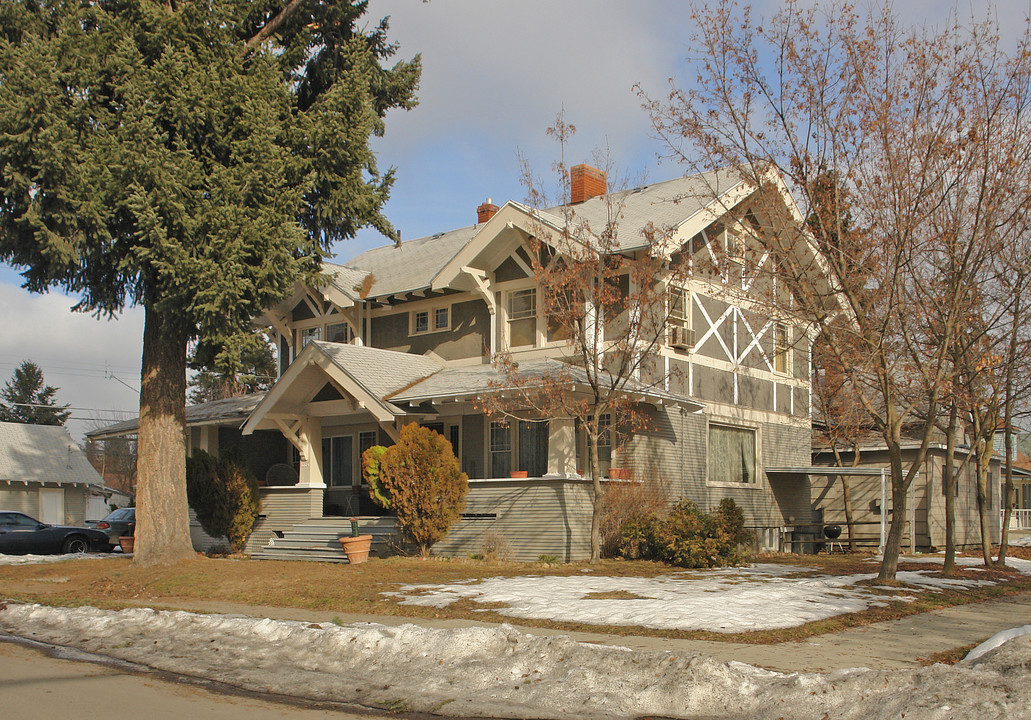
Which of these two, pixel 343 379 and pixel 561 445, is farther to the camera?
pixel 343 379

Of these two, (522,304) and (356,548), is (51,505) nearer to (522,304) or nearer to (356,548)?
(356,548)

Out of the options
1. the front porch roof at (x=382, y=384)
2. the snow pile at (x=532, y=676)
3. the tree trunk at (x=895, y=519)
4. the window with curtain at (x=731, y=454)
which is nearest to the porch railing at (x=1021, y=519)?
the window with curtain at (x=731, y=454)

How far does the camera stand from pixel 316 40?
19.5m

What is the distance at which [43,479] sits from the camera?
1636 inches

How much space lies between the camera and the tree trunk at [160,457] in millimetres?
17844

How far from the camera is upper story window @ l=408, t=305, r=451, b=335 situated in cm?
2462

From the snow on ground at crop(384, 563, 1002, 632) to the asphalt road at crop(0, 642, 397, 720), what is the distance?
14.4 ft

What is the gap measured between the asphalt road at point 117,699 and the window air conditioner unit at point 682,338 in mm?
14809

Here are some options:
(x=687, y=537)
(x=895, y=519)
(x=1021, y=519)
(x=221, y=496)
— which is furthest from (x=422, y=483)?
(x=1021, y=519)

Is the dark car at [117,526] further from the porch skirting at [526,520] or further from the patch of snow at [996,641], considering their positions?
the patch of snow at [996,641]

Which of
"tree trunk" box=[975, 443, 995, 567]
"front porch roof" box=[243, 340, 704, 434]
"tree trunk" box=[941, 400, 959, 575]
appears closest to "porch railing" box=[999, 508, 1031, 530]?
"tree trunk" box=[975, 443, 995, 567]

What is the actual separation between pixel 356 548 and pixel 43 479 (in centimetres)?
2903

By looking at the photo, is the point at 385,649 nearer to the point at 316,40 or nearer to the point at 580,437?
the point at 580,437

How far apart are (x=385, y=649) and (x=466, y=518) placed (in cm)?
1086
